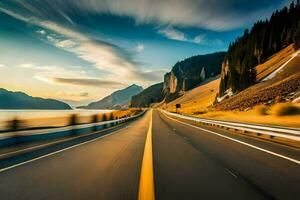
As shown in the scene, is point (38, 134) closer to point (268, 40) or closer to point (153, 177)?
point (153, 177)

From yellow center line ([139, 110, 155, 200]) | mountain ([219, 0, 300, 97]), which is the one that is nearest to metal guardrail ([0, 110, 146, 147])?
yellow center line ([139, 110, 155, 200])

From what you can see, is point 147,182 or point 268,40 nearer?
point 147,182

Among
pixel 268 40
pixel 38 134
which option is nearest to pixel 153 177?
pixel 38 134

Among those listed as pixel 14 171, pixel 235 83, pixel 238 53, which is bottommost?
pixel 14 171

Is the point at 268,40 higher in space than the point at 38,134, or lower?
higher

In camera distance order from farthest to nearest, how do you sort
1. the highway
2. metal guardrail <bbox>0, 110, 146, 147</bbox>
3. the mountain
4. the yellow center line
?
the mountain < metal guardrail <bbox>0, 110, 146, 147</bbox> < the highway < the yellow center line

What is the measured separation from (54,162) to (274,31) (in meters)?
118

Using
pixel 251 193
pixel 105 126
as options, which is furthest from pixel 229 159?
pixel 105 126

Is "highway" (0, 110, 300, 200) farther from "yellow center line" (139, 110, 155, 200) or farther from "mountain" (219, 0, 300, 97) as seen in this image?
"mountain" (219, 0, 300, 97)

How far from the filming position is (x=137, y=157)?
848 centimetres

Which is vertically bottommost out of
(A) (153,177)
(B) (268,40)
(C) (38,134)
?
(A) (153,177)

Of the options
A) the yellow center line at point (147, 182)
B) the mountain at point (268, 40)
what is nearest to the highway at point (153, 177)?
the yellow center line at point (147, 182)

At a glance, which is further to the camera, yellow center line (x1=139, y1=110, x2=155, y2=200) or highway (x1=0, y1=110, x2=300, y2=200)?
highway (x1=0, y1=110, x2=300, y2=200)

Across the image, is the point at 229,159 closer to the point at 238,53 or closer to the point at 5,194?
the point at 5,194
